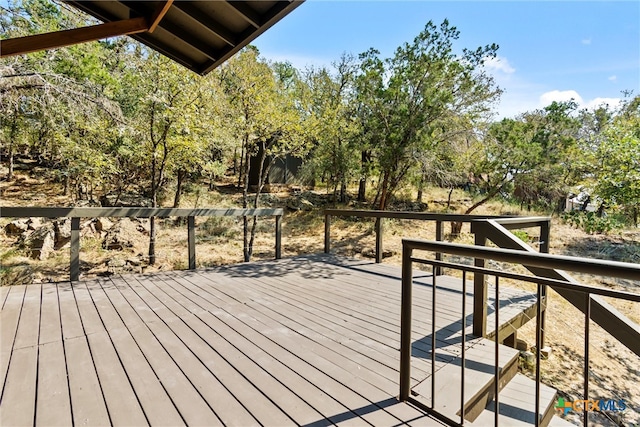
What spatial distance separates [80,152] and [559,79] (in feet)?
57.6

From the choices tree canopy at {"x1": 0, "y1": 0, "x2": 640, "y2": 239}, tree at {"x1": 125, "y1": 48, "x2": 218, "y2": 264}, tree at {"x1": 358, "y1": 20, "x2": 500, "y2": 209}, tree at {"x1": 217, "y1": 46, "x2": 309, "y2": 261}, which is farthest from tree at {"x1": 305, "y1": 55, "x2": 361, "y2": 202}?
tree at {"x1": 125, "y1": 48, "x2": 218, "y2": 264}

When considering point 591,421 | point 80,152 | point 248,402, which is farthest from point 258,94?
point 591,421

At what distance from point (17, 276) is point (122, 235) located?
8.38 ft

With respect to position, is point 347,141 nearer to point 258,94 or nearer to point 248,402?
point 258,94

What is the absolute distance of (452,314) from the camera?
9.68 ft

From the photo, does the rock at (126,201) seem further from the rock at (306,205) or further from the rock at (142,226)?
the rock at (306,205)

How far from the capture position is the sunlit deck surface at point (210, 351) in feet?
5.18

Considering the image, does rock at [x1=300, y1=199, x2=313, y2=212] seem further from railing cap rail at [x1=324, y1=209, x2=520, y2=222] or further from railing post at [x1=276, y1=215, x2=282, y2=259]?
railing cap rail at [x1=324, y1=209, x2=520, y2=222]

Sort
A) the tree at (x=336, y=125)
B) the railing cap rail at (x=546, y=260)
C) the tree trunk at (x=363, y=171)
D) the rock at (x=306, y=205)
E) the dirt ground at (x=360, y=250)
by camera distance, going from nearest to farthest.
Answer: the railing cap rail at (x=546, y=260), the dirt ground at (x=360, y=250), the tree trunk at (x=363, y=171), the tree at (x=336, y=125), the rock at (x=306, y=205)

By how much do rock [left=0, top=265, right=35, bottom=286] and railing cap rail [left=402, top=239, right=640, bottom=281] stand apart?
21.2ft

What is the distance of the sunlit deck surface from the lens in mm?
1578

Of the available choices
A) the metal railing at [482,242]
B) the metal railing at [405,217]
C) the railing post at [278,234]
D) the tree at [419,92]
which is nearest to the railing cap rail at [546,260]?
the metal railing at [482,242]

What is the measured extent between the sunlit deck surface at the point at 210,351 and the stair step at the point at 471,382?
0.11 metres

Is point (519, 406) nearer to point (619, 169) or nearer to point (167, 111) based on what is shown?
point (619, 169)
